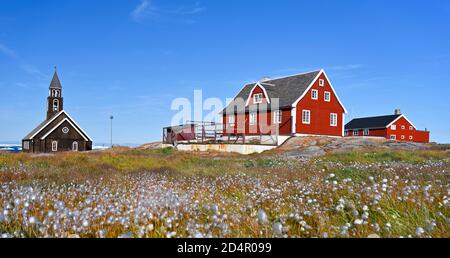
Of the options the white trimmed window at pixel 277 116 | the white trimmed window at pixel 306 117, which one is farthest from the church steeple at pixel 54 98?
the white trimmed window at pixel 306 117

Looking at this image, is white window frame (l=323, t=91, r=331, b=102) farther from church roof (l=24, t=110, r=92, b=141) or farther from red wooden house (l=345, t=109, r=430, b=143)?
church roof (l=24, t=110, r=92, b=141)

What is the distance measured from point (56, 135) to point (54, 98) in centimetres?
847

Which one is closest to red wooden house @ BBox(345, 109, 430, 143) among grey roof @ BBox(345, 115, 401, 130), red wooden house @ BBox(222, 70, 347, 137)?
grey roof @ BBox(345, 115, 401, 130)

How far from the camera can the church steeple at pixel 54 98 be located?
203ft

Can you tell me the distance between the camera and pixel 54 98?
62594 millimetres

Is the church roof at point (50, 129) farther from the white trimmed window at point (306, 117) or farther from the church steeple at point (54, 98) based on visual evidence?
the white trimmed window at point (306, 117)

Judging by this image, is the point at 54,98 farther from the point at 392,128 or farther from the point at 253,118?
the point at 392,128

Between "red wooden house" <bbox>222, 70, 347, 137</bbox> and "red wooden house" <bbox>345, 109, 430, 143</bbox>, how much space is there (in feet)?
101

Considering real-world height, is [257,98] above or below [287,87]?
below

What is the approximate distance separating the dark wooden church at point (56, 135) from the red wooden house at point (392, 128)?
54663 millimetres

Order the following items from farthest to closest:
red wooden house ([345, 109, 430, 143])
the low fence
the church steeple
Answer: red wooden house ([345, 109, 430, 143]), the church steeple, the low fence

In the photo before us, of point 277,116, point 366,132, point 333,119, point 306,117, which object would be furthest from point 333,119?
point 366,132

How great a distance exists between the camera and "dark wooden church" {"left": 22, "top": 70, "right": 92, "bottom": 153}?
186ft
